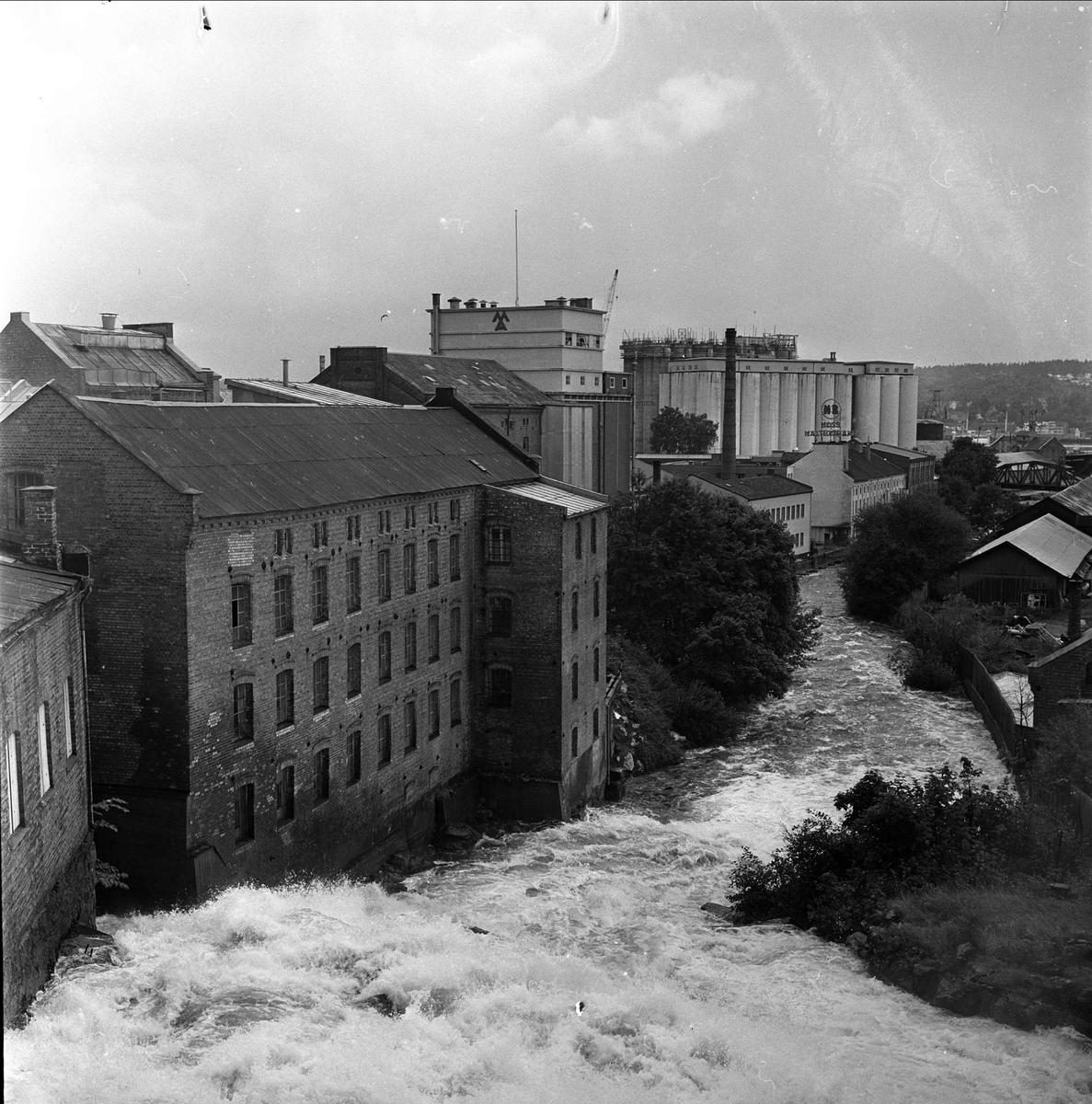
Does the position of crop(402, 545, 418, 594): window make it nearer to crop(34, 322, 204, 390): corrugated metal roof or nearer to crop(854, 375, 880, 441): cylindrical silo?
crop(34, 322, 204, 390): corrugated metal roof

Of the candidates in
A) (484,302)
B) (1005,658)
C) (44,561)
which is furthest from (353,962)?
(484,302)

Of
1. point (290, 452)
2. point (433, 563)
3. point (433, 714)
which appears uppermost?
point (290, 452)

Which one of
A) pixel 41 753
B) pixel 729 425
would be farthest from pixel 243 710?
pixel 729 425

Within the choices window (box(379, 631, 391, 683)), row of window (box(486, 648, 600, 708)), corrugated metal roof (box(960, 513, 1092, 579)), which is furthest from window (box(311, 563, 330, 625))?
corrugated metal roof (box(960, 513, 1092, 579))

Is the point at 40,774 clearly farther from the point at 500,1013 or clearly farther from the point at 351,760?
the point at 351,760

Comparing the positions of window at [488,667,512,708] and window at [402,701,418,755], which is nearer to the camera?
window at [402,701,418,755]

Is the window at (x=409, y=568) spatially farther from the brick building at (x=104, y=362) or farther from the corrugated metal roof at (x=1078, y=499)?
the corrugated metal roof at (x=1078, y=499)

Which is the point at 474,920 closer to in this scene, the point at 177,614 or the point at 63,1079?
the point at 177,614
